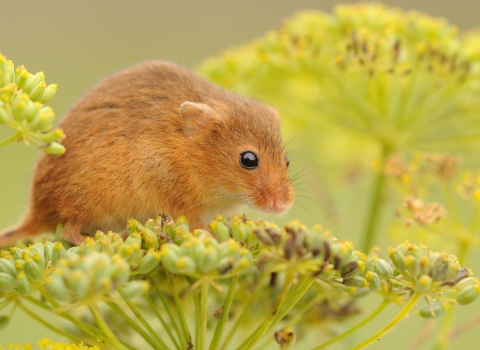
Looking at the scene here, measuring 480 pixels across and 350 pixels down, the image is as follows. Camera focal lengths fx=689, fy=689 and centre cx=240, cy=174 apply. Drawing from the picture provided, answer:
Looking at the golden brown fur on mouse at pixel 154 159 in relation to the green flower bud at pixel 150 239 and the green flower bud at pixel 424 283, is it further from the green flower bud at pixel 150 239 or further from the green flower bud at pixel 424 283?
the green flower bud at pixel 424 283

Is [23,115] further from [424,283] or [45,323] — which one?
[424,283]

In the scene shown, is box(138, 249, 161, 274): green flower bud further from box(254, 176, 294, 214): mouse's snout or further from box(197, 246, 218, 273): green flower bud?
box(254, 176, 294, 214): mouse's snout

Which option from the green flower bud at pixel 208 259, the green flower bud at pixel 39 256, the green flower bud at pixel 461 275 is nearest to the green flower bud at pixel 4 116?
the green flower bud at pixel 39 256

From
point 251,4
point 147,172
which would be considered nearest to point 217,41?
point 251,4

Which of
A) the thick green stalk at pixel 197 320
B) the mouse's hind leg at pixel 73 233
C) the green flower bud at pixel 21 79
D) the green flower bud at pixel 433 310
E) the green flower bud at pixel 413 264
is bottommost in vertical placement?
the thick green stalk at pixel 197 320

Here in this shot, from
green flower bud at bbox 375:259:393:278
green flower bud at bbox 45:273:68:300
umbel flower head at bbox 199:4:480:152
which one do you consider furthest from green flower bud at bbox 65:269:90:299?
umbel flower head at bbox 199:4:480:152

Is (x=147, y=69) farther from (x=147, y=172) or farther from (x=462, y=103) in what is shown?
(x=462, y=103)
